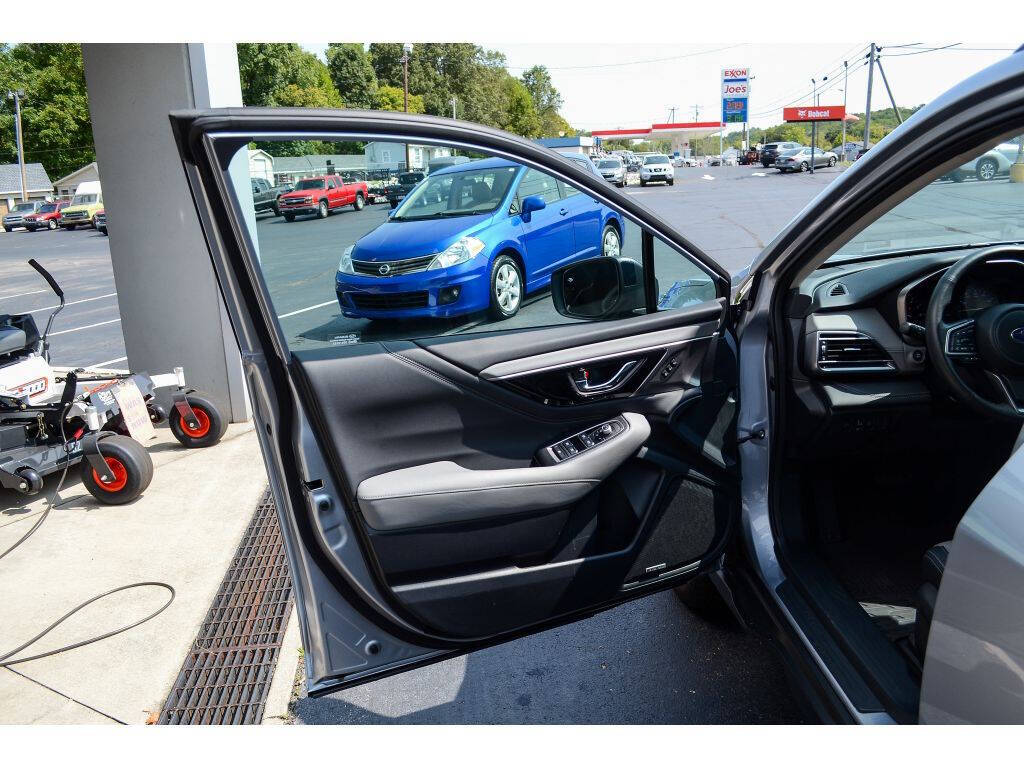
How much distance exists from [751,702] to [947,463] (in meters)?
1.24

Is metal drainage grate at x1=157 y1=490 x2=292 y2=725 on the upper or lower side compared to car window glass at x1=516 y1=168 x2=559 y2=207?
lower

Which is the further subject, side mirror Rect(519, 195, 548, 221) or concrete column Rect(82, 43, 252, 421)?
concrete column Rect(82, 43, 252, 421)

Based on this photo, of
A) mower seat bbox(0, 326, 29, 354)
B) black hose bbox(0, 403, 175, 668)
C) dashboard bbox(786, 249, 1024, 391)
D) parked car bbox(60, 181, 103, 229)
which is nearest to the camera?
dashboard bbox(786, 249, 1024, 391)

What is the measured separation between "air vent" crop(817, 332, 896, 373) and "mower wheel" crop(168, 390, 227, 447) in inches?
173

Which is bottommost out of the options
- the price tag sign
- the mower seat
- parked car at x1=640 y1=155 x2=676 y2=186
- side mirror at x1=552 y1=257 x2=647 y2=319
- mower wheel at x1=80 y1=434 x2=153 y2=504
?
mower wheel at x1=80 y1=434 x2=153 y2=504

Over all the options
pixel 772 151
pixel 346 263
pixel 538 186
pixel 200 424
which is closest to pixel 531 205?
pixel 538 186

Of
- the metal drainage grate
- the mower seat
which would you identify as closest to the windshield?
the metal drainage grate

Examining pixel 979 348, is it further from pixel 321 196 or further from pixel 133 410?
pixel 133 410

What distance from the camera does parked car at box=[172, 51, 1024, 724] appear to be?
1946 mm

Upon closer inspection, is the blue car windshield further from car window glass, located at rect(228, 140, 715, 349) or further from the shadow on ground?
the shadow on ground

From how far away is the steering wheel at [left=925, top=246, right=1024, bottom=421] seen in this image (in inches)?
99.4

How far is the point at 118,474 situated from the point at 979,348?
15.0 ft

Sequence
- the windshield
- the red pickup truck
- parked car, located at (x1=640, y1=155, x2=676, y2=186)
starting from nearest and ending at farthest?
the red pickup truck < the windshield < parked car, located at (x1=640, y1=155, x2=676, y2=186)

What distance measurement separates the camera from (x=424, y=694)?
2.91m
